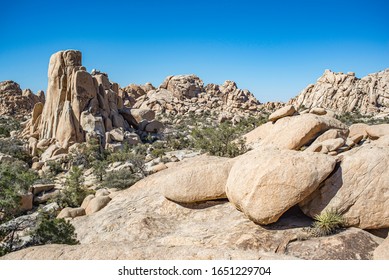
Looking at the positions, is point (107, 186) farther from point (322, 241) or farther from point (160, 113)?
point (160, 113)

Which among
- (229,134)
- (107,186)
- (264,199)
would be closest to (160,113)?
(229,134)

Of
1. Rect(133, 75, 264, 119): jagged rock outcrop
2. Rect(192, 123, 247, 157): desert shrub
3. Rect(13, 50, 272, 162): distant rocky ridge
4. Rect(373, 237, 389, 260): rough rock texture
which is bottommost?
Rect(373, 237, 389, 260): rough rock texture

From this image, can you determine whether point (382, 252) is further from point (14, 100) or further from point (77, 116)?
point (14, 100)

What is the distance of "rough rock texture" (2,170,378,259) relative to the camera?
596cm

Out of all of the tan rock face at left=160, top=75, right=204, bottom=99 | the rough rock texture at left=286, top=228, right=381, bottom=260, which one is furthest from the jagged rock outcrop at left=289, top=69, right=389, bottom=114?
the rough rock texture at left=286, top=228, right=381, bottom=260

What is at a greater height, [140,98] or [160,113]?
[140,98]

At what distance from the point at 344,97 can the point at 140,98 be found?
194ft

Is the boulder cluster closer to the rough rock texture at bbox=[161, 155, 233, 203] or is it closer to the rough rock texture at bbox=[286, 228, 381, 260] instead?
the rough rock texture at bbox=[286, 228, 381, 260]

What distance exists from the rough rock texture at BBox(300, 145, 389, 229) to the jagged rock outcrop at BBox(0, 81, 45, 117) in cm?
8398

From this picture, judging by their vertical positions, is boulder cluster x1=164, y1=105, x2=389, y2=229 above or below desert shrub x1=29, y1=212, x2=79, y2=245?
above

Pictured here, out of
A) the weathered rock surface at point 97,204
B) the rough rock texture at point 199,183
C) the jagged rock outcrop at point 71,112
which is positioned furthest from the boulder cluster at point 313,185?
the jagged rock outcrop at point 71,112

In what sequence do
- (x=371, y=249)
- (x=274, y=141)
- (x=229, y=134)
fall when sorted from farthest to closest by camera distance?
(x=229, y=134)
(x=274, y=141)
(x=371, y=249)

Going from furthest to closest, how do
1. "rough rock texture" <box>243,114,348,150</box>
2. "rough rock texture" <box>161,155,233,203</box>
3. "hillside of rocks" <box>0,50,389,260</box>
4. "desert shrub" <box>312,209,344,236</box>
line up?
"rough rock texture" <box>243,114,348,150</box> → "rough rock texture" <box>161,155,233,203</box> → "desert shrub" <box>312,209,344,236</box> → "hillside of rocks" <box>0,50,389,260</box>
